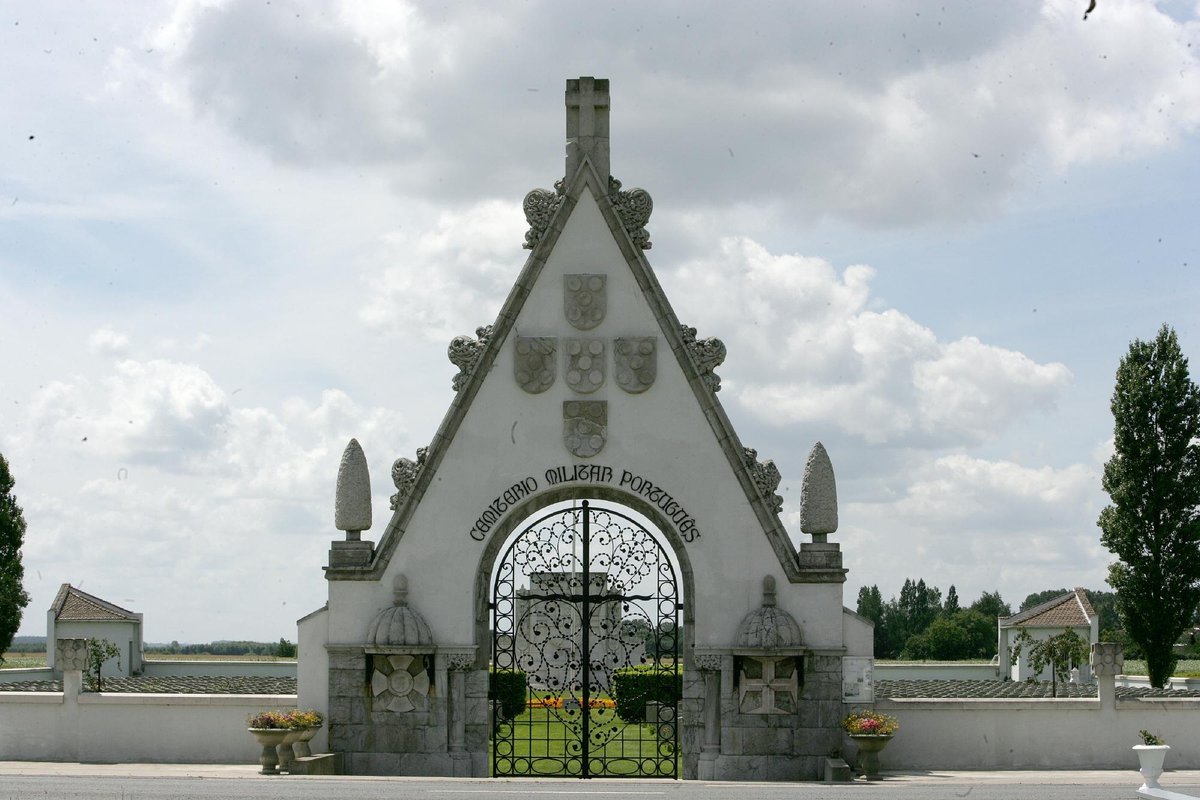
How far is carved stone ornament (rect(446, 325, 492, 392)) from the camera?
23.0m

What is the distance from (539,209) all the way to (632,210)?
137cm

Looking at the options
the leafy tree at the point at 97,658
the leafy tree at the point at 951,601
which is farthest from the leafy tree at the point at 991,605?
the leafy tree at the point at 97,658

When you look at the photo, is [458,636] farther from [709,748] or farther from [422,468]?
[709,748]

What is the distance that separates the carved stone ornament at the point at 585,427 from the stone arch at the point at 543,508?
534 mm

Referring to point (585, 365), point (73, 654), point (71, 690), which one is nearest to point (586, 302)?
point (585, 365)

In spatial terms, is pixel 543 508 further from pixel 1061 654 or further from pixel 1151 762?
pixel 1061 654

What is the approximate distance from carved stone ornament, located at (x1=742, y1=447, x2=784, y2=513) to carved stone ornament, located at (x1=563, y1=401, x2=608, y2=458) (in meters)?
2.09

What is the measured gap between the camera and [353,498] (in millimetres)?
22922

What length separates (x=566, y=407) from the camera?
22.8 m

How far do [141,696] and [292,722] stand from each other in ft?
10.3

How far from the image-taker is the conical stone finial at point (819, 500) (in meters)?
22.5

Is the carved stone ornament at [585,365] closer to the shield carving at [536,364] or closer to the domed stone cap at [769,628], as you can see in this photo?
the shield carving at [536,364]

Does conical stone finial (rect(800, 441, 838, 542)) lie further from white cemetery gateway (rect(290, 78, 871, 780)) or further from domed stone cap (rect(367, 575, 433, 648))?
domed stone cap (rect(367, 575, 433, 648))

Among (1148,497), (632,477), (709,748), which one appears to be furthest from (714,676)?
(1148,497)
